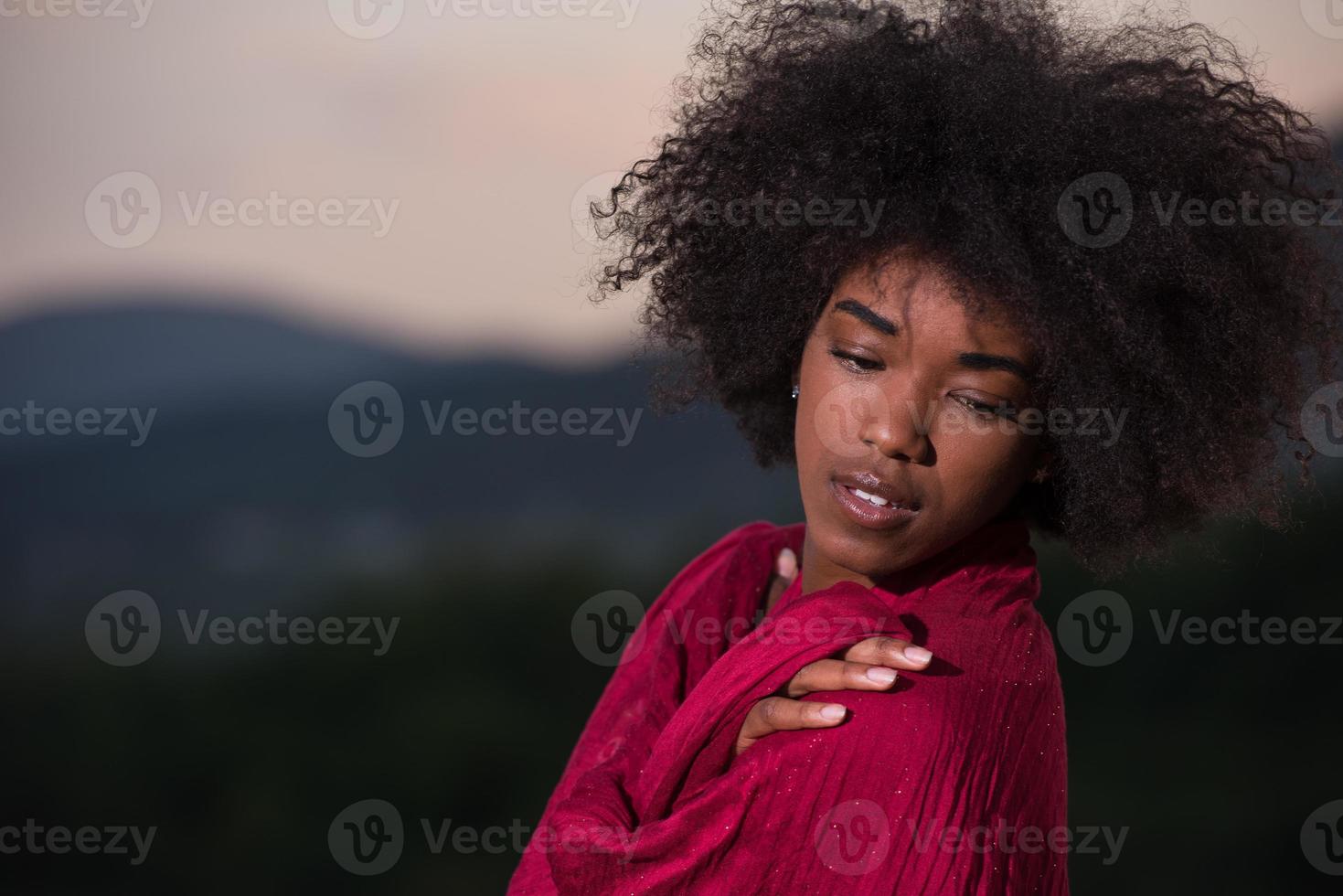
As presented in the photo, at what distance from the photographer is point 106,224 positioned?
5840 millimetres

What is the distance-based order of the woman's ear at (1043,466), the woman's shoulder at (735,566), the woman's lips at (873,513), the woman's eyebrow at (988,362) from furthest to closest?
the woman's shoulder at (735,566), the woman's ear at (1043,466), the woman's lips at (873,513), the woman's eyebrow at (988,362)

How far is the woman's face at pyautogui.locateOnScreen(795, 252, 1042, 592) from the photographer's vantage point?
89.7 inches

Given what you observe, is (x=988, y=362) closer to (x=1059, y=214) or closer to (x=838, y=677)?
(x=1059, y=214)

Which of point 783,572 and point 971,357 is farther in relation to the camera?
point 783,572

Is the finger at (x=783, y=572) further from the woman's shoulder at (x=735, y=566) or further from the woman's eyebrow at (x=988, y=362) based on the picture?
the woman's eyebrow at (x=988, y=362)

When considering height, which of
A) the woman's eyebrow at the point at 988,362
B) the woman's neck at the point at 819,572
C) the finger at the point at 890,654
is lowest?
the finger at the point at 890,654

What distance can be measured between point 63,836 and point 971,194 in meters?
5.25

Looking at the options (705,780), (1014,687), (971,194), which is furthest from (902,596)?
(971,194)

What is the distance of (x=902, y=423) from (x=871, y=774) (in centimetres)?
59

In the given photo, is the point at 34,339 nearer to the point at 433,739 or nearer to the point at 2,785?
the point at 2,785

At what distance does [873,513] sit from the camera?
2.37m

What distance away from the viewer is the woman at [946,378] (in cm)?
215

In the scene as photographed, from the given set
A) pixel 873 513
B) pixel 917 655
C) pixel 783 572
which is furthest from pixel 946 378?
pixel 783 572

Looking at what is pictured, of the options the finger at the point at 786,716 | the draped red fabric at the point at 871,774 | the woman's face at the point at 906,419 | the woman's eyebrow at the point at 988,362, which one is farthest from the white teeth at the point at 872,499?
the finger at the point at 786,716
